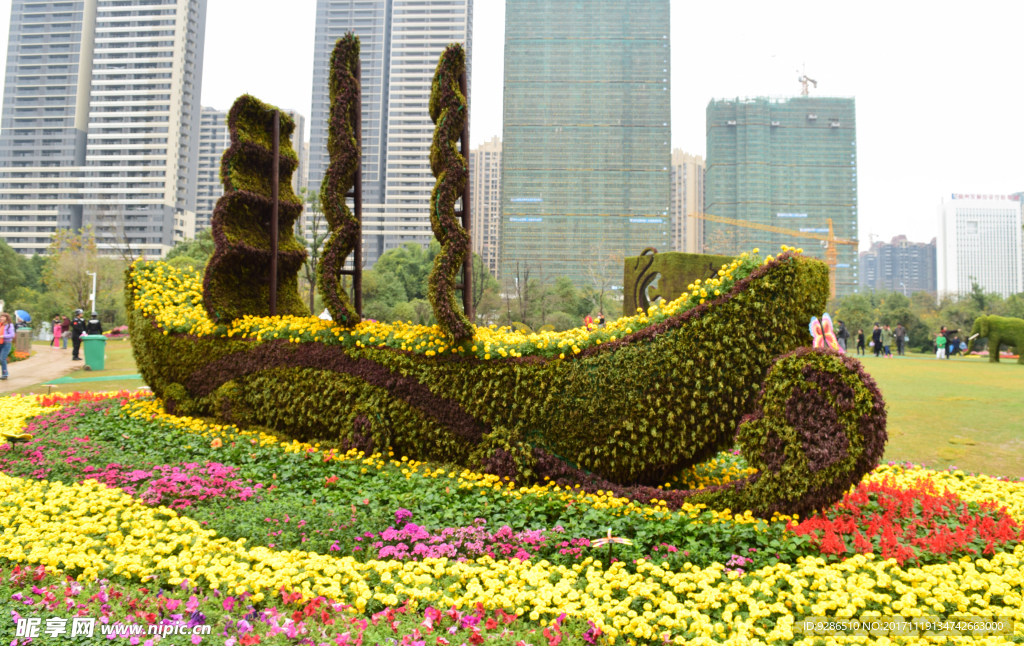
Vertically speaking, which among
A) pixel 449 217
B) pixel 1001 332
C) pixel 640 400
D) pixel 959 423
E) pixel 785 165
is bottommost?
pixel 959 423

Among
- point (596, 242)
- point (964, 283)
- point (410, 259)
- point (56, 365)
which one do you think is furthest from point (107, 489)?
point (964, 283)

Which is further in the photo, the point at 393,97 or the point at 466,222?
the point at 393,97

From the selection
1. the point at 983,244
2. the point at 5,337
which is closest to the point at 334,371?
the point at 5,337

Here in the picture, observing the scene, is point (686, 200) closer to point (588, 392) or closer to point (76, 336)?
point (76, 336)

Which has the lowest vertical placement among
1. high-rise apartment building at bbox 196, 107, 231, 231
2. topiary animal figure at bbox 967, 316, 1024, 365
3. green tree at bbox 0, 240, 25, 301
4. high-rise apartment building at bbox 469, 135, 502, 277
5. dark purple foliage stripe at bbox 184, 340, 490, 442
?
dark purple foliage stripe at bbox 184, 340, 490, 442

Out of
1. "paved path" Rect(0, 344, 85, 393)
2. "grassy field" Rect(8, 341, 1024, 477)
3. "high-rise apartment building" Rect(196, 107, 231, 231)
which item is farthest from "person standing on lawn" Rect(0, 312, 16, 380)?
"high-rise apartment building" Rect(196, 107, 231, 231)

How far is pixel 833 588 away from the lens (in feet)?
9.31

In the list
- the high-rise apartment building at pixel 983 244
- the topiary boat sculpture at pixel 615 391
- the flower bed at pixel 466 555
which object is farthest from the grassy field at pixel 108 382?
the high-rise apartment building at pixel 983 244

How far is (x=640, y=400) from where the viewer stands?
408cm

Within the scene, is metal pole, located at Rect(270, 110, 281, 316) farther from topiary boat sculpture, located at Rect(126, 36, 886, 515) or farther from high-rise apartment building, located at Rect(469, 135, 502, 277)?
high-rise apartment building, located at Rect(469, 135, 502, 277)

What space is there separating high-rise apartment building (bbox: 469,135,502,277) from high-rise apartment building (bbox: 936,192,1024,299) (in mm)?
73310

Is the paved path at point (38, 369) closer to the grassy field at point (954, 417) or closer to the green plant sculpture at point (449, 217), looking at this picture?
the grassy field at point (954, 417)

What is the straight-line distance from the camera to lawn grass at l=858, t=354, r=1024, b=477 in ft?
19.4

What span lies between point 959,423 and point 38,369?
1912cm
